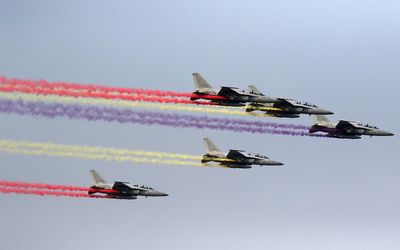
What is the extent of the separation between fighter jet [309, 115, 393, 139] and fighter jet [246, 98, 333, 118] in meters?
4.67

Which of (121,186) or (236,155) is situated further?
(236,155)

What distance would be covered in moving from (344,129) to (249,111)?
1263 cm

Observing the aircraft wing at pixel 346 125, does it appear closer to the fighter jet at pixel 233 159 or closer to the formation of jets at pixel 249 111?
the formation of jets at pixel 249 111

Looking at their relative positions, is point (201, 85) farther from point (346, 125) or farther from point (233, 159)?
point (346, 125)

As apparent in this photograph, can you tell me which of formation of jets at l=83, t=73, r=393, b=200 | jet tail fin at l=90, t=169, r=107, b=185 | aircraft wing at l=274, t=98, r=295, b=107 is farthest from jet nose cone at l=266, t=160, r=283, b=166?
jet tail fin at l=90, t=169, r=107, b=185

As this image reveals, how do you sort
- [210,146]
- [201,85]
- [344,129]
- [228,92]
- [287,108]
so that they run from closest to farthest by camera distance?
[201,85], [228,92], [287,108], [344,129], [210,146]

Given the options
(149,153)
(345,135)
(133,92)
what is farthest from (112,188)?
(345,135)

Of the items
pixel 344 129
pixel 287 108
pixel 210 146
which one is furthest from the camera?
pixel 210 146

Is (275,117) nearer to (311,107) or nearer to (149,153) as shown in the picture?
(311,107)

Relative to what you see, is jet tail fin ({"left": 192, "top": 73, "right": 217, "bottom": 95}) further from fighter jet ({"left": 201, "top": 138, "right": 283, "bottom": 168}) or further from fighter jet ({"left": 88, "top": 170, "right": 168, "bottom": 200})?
fighter jet ({"left": 88, "top": 170, "right": 168, "bottom": 200})

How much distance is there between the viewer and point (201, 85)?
413 ft

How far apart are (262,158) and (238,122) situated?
822cm

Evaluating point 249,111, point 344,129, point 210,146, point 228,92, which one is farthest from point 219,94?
point 344,129

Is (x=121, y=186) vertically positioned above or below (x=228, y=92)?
below
